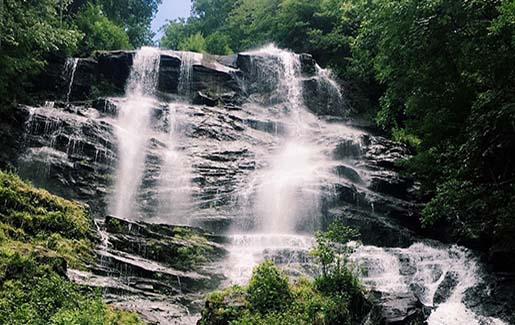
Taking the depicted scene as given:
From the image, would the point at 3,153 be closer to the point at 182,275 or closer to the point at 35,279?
the point at 182,275

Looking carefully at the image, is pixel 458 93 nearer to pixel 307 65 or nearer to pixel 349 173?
pixel 349 173

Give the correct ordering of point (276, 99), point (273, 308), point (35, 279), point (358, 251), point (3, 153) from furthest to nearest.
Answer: point (276, 99), point (3, 153), point (358, 251), point (273, 308), point (35, 279)

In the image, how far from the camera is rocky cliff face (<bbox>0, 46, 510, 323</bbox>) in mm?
11695

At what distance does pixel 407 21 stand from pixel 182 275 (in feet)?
26.2

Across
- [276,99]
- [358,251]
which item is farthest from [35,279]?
[276,99]

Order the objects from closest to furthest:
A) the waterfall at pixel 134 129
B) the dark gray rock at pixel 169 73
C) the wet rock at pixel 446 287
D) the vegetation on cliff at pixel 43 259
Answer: the vegetation on cliff at pixel 43 259 → the wet rock at pixel 446 287 → the waterfall at pixel 134 129 → the dark gray rock at pixel 169 73

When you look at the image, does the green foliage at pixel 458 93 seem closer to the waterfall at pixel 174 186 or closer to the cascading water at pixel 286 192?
the cascading water at pixel 286 192

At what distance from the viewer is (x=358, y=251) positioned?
44.1 ft

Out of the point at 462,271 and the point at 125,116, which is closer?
the point at 462,271

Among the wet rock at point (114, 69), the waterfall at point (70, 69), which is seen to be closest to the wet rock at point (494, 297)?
the wet rock at point (114, 69)

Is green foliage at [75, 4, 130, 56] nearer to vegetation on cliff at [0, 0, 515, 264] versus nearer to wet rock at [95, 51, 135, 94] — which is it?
wet rock at [95, 51, 135, 94]

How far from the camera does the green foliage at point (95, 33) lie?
86.2ft

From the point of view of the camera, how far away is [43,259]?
869 cm

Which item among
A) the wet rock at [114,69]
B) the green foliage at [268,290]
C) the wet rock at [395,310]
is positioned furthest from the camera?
the wet rock at [114,69]
